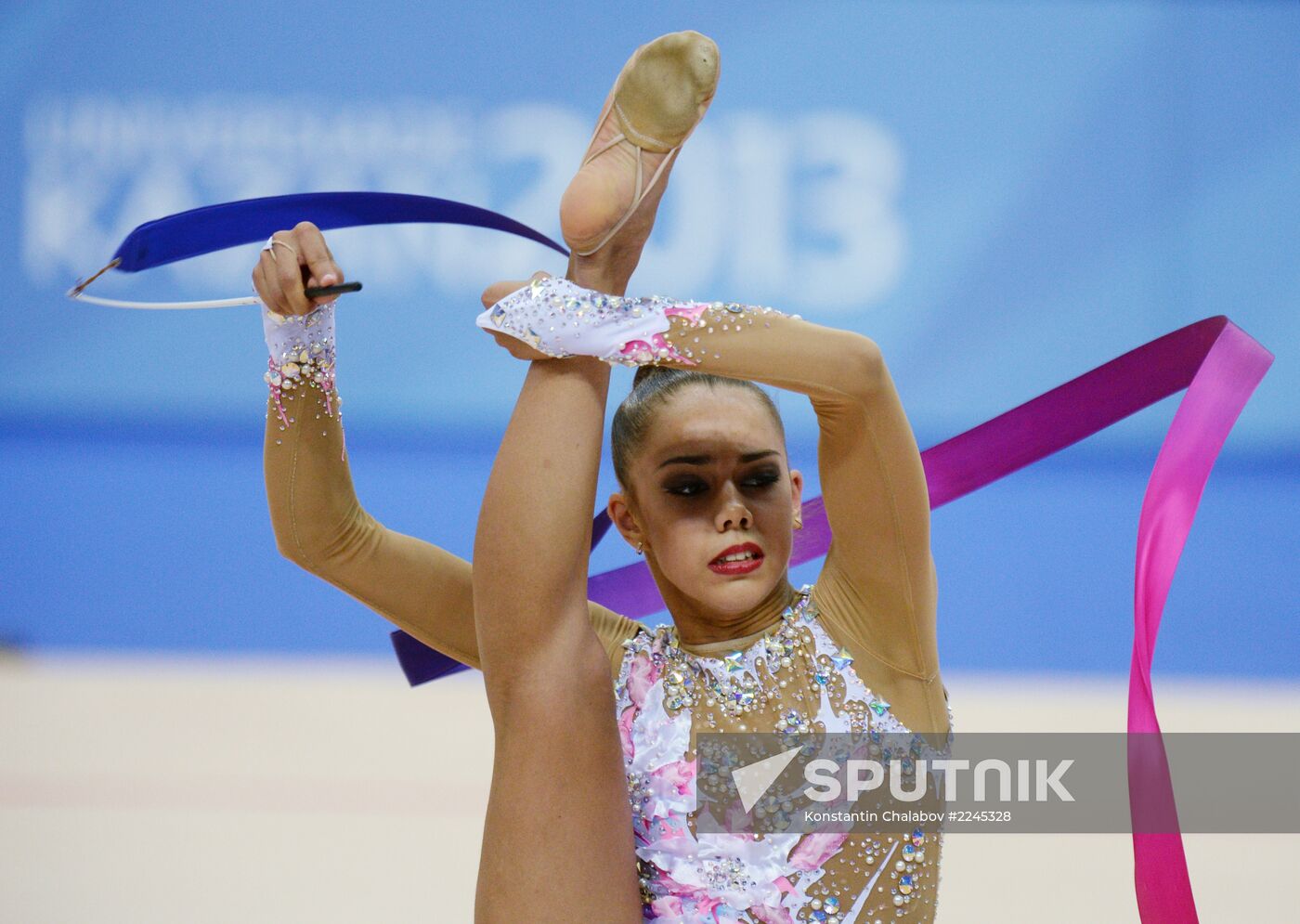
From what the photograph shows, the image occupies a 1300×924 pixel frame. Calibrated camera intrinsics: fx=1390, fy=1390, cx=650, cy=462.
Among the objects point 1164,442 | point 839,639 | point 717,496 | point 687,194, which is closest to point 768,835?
point 839,639

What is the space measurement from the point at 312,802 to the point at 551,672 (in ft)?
5.41

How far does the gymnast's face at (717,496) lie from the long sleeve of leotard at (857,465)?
66 millimetres

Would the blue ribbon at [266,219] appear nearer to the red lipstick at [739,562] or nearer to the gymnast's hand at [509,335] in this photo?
the gymnast's hand at [509,335]

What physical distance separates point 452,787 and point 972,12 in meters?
3.87

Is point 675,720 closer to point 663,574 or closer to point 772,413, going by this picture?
point 663,574

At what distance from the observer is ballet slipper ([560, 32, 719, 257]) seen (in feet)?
4.55

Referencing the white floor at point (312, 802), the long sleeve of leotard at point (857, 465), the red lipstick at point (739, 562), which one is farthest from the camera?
the white floor at point (312, 802)

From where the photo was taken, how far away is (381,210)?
1747 mm

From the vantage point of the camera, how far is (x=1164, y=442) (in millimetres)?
1713

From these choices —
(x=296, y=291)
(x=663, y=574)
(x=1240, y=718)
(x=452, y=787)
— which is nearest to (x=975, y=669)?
(x=1240, y=718)

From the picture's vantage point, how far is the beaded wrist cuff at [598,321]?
1.34 metres

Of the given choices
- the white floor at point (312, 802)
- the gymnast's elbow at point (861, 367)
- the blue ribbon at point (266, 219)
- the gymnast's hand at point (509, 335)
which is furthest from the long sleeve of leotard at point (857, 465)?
the white floor at point (312, 802)

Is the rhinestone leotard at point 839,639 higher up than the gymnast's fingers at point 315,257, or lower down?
lower down

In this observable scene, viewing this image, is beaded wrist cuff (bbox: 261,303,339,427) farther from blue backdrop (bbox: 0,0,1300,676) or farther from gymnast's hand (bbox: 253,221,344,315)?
blue backdrop (bbox: 0,0,1300,676)
